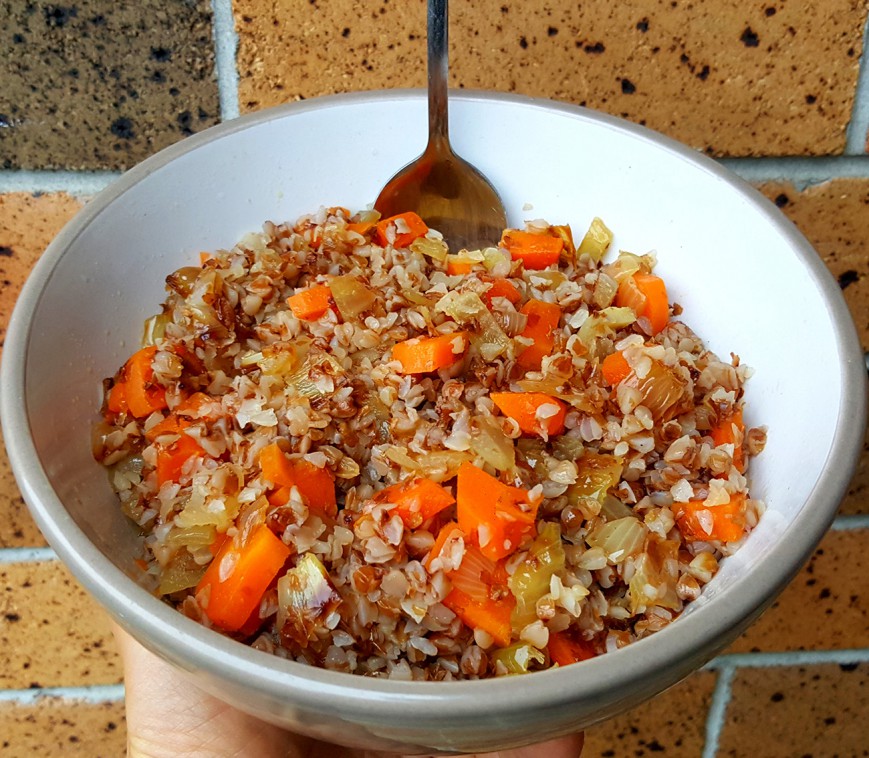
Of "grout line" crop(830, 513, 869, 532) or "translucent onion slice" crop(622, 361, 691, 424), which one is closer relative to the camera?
"translucent onion slice" crop(622, 361, 691, 424)

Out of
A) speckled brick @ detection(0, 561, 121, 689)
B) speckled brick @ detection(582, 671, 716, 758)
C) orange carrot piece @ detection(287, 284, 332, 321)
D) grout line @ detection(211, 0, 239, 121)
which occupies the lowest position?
speckled brick @ detection(582, 671, 716, 758)

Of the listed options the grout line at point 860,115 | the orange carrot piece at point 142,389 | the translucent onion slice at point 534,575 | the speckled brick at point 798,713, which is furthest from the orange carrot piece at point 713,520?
the speckled brick at point 798,713

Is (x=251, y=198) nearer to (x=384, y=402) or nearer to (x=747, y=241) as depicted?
(x=384, y=402)

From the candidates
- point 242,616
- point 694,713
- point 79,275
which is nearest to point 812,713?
point 694,713

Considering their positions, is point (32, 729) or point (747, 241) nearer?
point (747, 241)

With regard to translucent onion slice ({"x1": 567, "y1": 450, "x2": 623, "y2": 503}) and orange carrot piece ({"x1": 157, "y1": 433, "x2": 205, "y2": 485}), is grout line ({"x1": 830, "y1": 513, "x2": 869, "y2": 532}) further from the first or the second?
orange carrot piece ({"x1": 157, "y1": 433, "x2": 205, "y2": 485})

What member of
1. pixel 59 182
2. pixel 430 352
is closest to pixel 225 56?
pixel 59 182

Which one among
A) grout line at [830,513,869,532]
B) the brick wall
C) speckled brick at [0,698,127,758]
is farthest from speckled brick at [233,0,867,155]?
speckled brick at [0,698,127,758]
